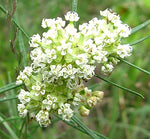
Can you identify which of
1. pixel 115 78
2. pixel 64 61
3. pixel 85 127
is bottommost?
pixel 85 127

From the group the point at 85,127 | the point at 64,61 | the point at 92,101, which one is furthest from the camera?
the point at 85,127

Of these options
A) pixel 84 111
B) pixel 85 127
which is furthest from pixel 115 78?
pixel 84 111

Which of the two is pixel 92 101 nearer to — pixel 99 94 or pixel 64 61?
pixel 99 94

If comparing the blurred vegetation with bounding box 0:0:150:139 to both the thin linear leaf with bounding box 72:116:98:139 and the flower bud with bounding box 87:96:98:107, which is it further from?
the flower bud with bounding box 87:96:98:107

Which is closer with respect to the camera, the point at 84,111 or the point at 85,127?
the point at 84,111

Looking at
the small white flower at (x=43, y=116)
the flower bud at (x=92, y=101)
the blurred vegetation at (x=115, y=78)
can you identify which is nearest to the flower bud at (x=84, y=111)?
the flower bud at (x=92, y=101)

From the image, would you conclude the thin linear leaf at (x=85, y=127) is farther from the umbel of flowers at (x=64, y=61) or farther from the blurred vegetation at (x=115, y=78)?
the blurred vegetation at (x=115, y=78)

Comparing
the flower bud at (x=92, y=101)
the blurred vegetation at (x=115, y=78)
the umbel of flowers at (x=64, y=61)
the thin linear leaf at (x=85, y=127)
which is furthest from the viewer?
the blurred vegetation at (x=115, y=78)

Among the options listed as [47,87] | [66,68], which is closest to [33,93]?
[47,87]

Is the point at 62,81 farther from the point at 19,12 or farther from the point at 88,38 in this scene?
→ the point at 19,12
